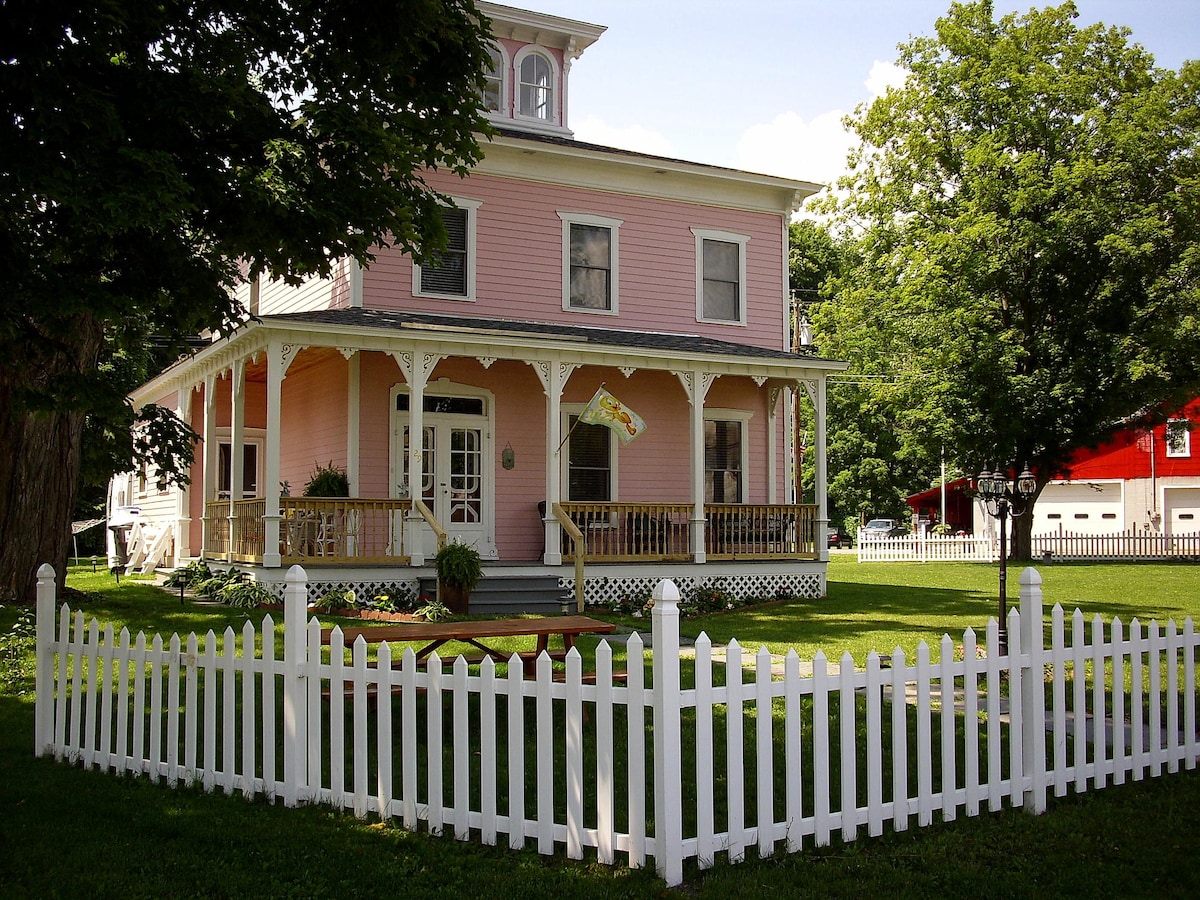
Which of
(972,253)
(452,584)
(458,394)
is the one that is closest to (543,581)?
(452,584)

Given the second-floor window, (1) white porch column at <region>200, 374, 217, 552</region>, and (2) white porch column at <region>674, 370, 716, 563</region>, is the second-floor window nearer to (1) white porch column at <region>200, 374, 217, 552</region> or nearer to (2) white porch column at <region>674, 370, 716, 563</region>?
(2) white porch column at <region>674, 370, 716, 563</region>

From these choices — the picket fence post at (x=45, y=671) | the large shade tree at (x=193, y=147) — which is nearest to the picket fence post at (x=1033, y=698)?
the large shade tree at (x=193, y=147)

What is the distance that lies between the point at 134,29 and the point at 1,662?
5696 millimetres

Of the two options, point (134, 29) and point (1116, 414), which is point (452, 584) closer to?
point (134, 29)

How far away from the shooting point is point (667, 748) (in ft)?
15.8

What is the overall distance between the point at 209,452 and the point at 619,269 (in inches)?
318

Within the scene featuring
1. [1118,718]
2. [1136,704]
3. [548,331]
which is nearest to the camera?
[1118,718]

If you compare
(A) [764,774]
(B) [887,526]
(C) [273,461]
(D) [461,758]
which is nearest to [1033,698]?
(A) [764,774]

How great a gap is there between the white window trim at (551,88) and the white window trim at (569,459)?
613 cm

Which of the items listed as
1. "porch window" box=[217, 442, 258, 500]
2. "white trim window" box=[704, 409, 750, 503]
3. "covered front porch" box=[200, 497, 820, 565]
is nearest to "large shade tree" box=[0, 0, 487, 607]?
"covered front porch" box=[200, 497, 820, 565]

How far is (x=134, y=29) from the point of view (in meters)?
8.01

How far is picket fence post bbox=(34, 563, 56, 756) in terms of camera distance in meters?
7.00

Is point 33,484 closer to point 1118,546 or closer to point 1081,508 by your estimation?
point 1118,546

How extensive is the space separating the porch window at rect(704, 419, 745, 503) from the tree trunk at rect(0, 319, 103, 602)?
11.0 meters
